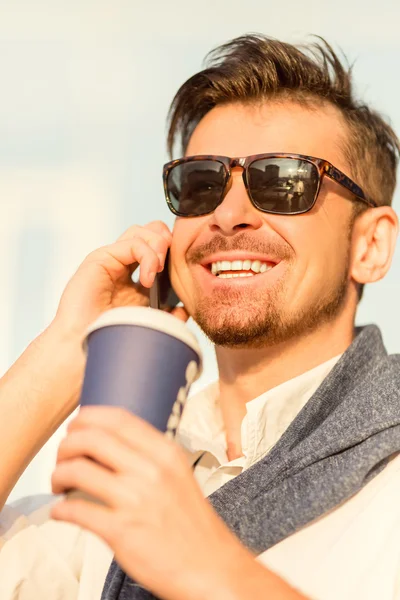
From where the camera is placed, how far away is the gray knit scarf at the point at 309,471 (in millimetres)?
1193

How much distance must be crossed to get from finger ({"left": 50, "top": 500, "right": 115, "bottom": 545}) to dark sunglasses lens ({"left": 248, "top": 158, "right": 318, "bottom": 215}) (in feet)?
3.22

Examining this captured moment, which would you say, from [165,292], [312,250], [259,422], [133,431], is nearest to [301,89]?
[312,250]

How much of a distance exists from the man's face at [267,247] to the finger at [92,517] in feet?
2.80

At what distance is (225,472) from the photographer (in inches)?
61.1

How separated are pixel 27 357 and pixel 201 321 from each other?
397 mm

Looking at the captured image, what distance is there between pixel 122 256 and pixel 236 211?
28cm

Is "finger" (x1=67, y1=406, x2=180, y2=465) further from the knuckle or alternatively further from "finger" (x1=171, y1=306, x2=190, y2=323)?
"finger" (x1=171, y1=306, x2=190, y2=323)

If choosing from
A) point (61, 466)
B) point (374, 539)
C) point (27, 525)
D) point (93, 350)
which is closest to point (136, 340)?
point (93, 350)

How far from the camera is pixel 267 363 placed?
1.67 meters

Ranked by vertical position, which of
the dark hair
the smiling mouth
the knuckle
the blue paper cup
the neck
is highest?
the dark hair

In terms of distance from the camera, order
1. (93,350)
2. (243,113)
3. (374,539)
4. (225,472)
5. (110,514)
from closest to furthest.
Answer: (110,514) < (93,350) < (374,539) < (225,472) < (243,113)

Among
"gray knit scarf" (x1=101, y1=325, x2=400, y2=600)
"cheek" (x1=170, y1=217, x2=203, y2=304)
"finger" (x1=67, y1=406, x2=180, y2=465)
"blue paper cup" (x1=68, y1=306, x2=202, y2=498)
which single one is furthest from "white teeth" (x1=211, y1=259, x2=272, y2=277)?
"finger" (x1=67, y1=406, x2=180, y2=465)

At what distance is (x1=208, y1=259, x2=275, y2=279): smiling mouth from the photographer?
1.62 m

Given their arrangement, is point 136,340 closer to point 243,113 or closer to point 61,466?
point 61,466
